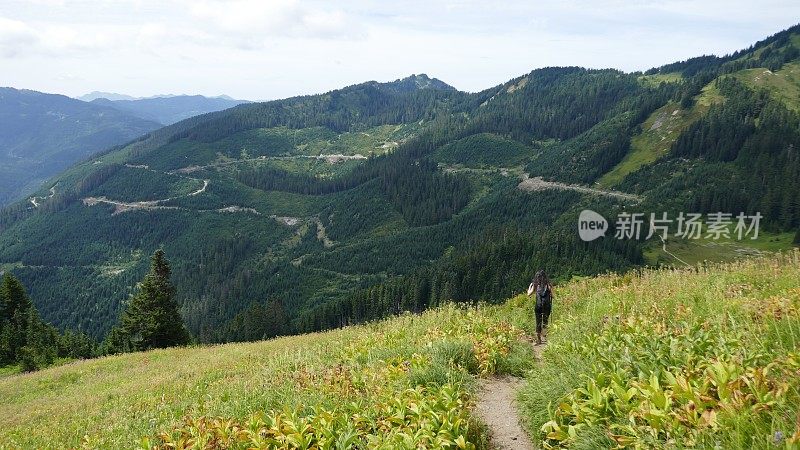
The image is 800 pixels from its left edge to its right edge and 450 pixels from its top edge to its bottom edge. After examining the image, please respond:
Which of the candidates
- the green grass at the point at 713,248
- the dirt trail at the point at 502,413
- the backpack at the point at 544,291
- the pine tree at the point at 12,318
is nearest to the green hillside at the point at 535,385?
the dirt trail at the point at 502,413

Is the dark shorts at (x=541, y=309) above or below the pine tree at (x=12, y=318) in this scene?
above

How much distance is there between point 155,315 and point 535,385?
46.4 meters

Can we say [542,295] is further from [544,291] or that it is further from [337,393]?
[337,393]

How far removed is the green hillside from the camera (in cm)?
493

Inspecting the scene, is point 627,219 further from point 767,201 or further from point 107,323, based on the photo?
point 107,323

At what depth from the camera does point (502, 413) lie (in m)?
8.48

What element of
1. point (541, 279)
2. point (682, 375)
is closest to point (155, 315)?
point (541, 279)

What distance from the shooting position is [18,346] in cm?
4931

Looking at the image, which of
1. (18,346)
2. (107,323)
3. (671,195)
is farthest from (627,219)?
(107,323)

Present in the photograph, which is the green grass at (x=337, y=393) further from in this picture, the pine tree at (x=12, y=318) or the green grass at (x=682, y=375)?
the pine tree at (x=12, y=318)

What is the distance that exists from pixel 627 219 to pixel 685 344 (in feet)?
475

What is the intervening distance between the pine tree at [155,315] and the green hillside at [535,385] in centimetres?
3136

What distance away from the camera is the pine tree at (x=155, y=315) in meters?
45.7

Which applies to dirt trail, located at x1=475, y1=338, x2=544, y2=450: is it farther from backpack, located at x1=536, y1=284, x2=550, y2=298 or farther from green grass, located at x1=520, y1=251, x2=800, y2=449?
backpack, located at x1=536, y1=284, x2=550, y2=298
